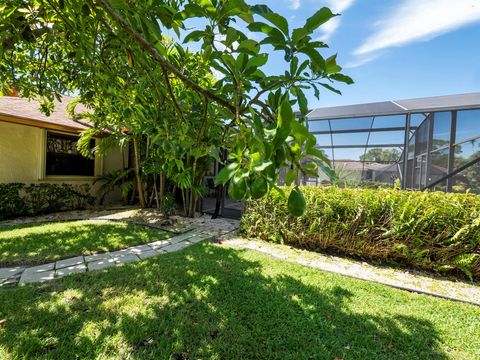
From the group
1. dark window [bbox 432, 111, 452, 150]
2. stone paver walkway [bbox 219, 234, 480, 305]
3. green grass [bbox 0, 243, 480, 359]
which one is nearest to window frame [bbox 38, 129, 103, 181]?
green grass [bbox 0, 243, 480, 359]

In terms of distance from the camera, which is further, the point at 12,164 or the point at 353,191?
the point at 12,164

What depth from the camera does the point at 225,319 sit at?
239 cm

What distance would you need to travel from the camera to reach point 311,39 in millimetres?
964

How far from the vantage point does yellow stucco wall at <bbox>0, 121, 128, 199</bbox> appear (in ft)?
22.1

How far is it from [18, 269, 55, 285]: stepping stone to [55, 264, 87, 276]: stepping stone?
0.07 m

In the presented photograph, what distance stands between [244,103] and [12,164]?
357 inches

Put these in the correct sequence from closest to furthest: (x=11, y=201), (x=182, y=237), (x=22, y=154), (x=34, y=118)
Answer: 1. (x=182, y=237)
2. (x=11, y=201)
3. (x=34, y=118)
4. (x=22, y=154)

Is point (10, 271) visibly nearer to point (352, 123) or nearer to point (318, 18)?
point (318, 18)

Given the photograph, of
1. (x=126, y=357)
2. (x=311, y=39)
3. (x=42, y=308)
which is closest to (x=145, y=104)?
(x=311, y=39)

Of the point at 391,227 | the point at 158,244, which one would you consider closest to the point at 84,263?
the point at 158,244

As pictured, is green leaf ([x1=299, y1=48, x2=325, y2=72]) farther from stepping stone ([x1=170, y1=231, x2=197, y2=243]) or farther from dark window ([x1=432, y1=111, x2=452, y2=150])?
dark window ([x1=432, y1=111, x2=452, y2=150])

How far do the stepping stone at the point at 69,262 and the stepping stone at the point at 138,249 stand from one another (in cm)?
78

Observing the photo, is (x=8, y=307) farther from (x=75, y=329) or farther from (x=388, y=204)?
(x=388, y=204)

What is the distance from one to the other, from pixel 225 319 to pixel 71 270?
102 inches
